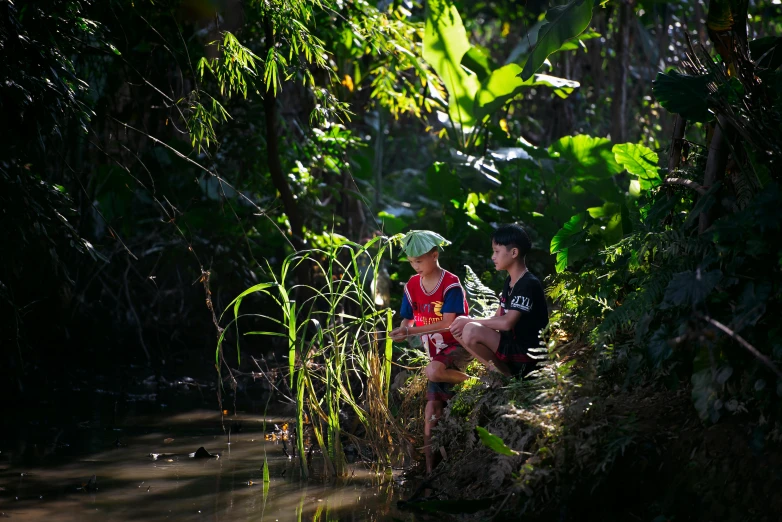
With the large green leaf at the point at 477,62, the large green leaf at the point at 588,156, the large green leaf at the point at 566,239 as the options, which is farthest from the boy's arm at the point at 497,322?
the large green leaf at the point at 477,62

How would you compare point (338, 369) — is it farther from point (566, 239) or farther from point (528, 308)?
point (566, 239)

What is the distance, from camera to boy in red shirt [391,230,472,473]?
413cm

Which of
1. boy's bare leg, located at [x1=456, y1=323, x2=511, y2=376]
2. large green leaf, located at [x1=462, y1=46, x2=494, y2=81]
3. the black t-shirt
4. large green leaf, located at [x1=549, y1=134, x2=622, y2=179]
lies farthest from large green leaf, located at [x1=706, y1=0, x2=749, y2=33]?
large green leaf, located at [x1=462, y1=46, x2=494, y2=81]

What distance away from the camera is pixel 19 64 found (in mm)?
3639

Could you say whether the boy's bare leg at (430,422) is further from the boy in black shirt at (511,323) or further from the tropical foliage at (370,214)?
the boy in black shirt at (511,323)

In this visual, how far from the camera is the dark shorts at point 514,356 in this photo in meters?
4.04

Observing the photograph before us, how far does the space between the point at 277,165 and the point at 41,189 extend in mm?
2729

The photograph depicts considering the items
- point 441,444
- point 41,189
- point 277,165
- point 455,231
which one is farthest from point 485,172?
point 41,189

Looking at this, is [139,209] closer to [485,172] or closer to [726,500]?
[485,172]

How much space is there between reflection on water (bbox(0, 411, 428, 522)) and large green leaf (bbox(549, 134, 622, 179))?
3.72 meters

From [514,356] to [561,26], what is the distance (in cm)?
181

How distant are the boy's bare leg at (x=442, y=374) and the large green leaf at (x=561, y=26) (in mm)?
1598

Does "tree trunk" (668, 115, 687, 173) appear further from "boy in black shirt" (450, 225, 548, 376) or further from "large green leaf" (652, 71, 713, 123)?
"boy in black shirt" (450, 225, 548, 376)

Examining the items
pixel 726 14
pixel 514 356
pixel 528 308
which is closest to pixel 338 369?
pixel 514 356
